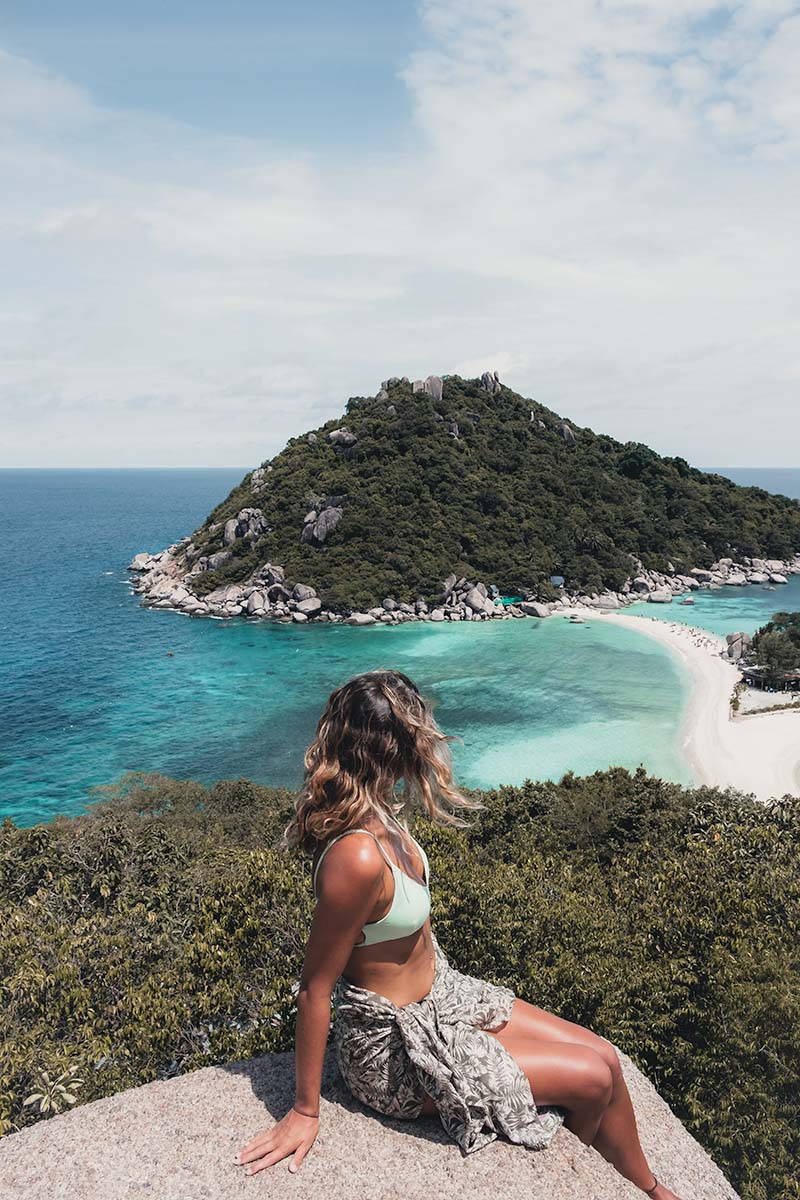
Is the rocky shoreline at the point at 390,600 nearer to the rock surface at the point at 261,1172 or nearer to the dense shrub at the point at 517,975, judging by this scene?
the dense shrub at the point at 517,975

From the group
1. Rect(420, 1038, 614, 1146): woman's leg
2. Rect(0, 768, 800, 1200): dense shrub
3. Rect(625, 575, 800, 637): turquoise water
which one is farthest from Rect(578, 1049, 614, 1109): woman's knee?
Rect(625, 575, 800, 637): turquoise water

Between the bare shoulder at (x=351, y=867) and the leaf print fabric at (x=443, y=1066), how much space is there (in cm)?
79

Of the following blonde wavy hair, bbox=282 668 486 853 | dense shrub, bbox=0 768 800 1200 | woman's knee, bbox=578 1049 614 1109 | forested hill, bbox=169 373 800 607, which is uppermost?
forested hill, bbox=169 373 800 607

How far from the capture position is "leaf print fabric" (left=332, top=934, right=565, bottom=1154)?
3.42 metres

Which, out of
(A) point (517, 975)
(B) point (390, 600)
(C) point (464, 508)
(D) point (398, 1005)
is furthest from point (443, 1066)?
(C) point (464, 508)

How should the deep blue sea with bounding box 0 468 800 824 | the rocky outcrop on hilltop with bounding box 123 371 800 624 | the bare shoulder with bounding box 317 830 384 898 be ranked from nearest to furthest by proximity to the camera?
1. the bare shoulder with bounding box 317 830 384 898
2. the deep blue sea with bounding box 0 468 800 824
3. the rocky outcrop on hilltop with bounding box 123 371 800 624

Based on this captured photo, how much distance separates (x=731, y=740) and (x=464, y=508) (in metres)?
38.5

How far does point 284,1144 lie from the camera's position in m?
3.47

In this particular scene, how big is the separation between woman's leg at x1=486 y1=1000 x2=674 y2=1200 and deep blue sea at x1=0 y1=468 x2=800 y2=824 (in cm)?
2497

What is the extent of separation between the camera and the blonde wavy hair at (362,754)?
3283 millimetres

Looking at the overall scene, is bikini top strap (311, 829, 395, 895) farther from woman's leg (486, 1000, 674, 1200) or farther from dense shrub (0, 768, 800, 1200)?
dense shrub (0, 768, 800, 1200)

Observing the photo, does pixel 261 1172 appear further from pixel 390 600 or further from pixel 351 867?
pixel 390 600

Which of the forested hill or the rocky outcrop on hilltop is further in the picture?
the forested hill

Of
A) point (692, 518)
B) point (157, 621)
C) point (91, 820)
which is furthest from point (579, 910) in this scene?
point (692, 518)
